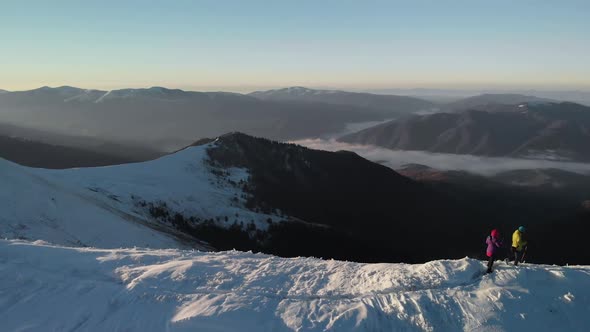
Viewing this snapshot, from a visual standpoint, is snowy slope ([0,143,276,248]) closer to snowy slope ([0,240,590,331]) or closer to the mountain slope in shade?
snowy slope ([0,240,590,331])

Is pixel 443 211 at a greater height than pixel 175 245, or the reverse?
pixel 175 245

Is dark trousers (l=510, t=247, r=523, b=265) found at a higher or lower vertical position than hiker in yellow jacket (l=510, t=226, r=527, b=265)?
lower

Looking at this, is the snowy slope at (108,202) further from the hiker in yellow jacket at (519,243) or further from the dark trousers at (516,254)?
the hiker in yellow jacket at (519,243)

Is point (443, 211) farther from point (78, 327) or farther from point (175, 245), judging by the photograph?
point (78, 327)

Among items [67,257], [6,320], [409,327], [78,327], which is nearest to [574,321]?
[409,327]

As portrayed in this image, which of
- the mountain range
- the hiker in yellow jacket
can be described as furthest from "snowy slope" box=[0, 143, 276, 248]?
the hiker in yellow jacket

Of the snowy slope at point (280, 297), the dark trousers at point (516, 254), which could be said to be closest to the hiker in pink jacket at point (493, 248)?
the snowy slope at point (280, 297)
